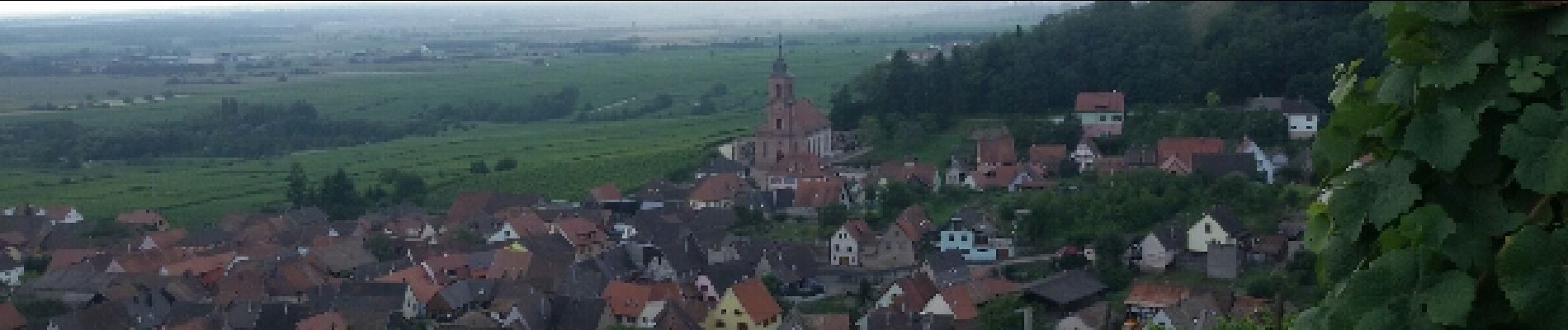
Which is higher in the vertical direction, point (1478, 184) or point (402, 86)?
point (1478, 184)

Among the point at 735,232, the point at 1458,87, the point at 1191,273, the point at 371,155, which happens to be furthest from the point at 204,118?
the point at 1458,87

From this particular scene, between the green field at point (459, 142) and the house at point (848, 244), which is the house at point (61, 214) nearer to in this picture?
the green field at point (459, 142)

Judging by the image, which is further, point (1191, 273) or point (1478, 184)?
point (1191, 273)

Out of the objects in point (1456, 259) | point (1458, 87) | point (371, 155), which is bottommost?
point (371, 155)

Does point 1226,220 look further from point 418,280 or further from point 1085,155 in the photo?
point 418,280

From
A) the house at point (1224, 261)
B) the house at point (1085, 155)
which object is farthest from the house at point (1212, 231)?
the house at point (1085, 155)

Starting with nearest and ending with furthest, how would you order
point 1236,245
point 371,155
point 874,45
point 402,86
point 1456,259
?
point 1456,259
point 1236,245
point 371,155
point 402,86
point 874,45

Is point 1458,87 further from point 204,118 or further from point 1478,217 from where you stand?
point 204,118

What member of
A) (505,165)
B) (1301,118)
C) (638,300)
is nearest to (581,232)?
(638,300)
